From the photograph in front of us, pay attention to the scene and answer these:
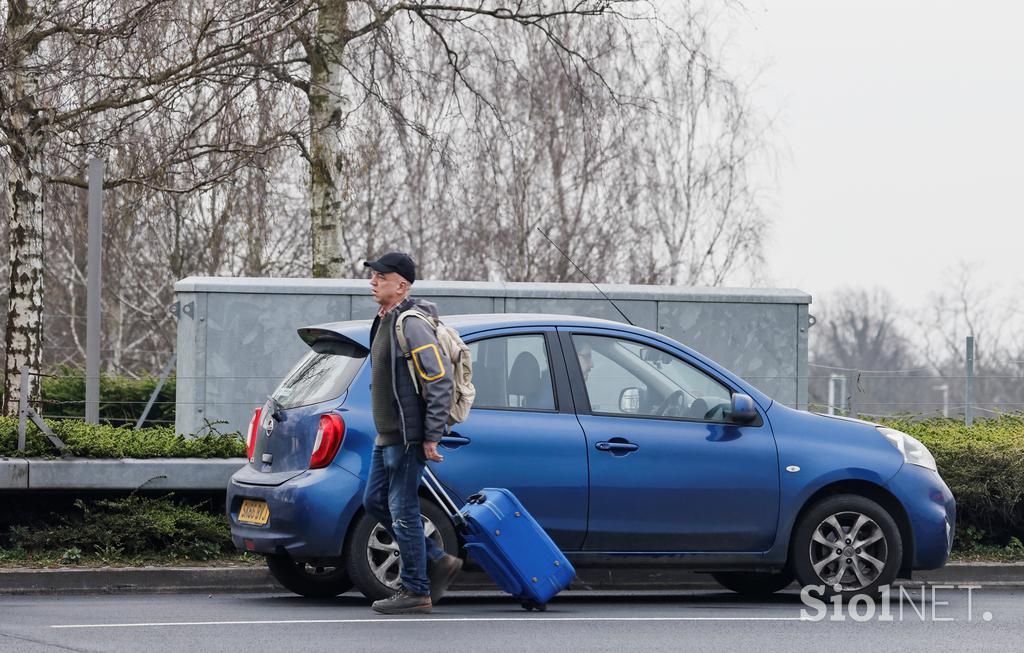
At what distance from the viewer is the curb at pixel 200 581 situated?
9469 millimetres

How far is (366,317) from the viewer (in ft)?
46.8

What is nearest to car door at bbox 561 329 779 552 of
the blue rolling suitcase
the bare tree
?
the blue rolling suitcase

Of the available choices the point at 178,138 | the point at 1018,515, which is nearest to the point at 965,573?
the point at 1018,515

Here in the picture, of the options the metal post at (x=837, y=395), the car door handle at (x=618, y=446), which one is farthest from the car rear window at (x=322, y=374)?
the metal post at (x=837, y=395)

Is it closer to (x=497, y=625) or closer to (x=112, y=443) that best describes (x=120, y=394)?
(x=112, y=443)

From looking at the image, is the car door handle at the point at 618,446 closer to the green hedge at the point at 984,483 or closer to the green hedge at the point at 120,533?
the green hedge at the point at 120,533

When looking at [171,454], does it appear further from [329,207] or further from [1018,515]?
[329,207]

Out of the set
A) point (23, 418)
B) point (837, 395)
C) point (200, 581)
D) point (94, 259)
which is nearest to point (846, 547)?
point (200, 581)

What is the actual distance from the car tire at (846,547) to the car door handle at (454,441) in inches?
78.4

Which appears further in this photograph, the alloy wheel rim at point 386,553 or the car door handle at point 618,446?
the car door handle at point 618,446

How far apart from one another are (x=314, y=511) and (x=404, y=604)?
2.22 ft

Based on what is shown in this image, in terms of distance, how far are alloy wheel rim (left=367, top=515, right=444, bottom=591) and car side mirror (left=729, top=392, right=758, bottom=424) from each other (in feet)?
5.80

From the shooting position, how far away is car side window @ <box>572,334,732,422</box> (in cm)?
859

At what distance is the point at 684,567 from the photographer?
8586mm
